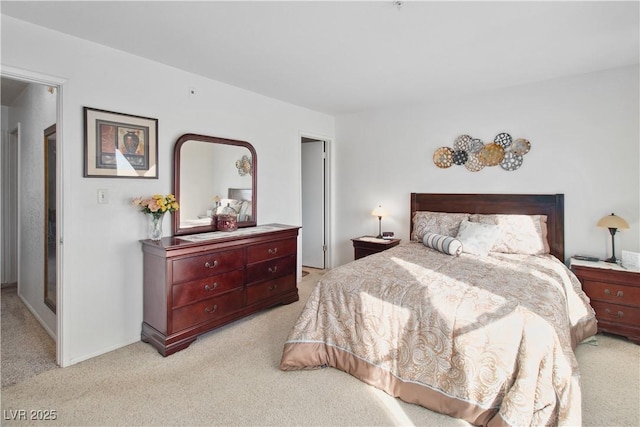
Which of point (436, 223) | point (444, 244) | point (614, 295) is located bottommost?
point (614, 295)

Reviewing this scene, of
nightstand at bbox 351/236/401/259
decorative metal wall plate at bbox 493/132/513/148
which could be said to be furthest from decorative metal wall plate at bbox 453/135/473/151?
nightstand at bbox 351/236/401/259

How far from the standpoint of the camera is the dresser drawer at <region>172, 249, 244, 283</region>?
2.63m

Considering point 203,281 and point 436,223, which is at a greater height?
point 436,223

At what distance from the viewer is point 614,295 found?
2.80 m

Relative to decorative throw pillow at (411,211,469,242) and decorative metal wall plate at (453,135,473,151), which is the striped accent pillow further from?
decorative metal wall plate at (453,135,473,151)

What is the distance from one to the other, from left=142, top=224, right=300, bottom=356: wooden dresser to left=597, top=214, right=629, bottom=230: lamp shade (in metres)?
3.03

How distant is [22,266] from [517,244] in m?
5.42

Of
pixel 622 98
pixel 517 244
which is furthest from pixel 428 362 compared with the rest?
pixel 622 98

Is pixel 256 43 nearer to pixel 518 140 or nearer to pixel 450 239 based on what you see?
pixel 450 239

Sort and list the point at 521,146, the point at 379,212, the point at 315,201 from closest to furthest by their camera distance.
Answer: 1. the point at 521,146
2. the point at 379,212
3. the point at 315,201

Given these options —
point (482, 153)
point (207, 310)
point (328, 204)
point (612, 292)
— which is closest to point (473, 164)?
point (482, 153)

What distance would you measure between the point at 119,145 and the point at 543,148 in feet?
13.3

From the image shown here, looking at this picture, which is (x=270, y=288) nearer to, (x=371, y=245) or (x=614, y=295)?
(x=371, y=245)

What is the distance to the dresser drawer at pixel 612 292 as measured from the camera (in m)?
2.73
